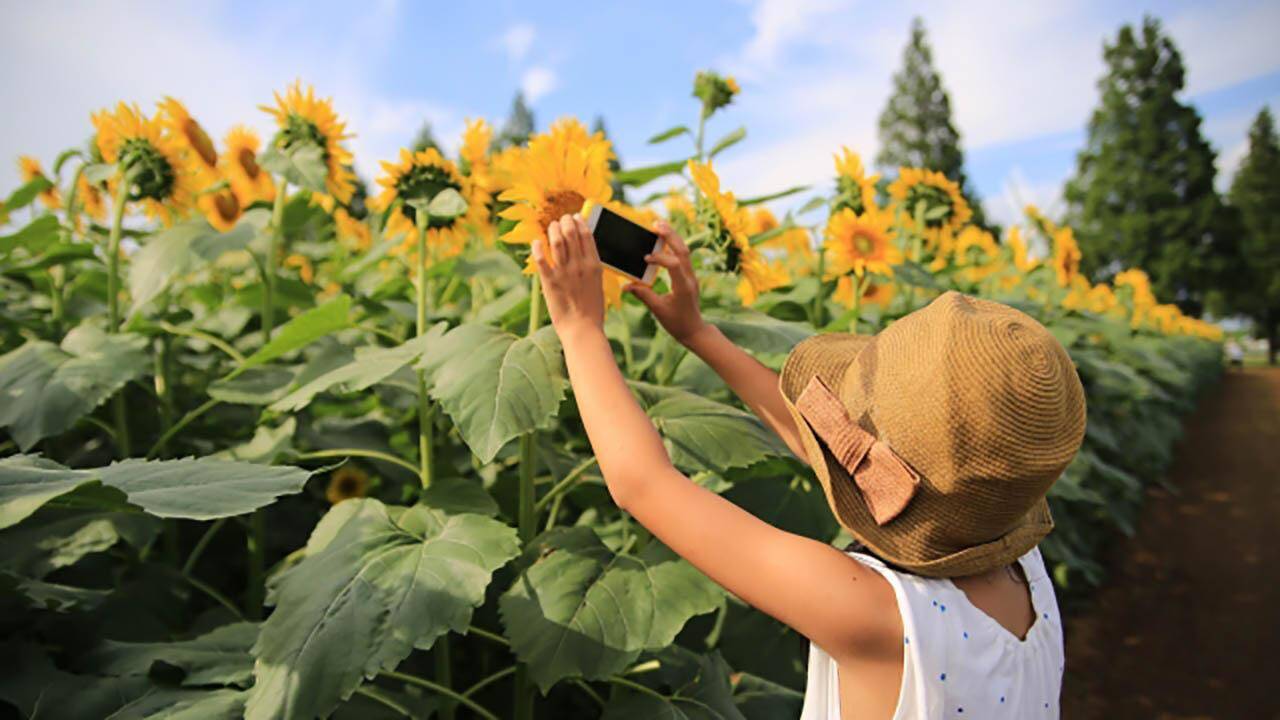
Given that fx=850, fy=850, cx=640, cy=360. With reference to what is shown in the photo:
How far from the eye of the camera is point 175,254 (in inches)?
77.0

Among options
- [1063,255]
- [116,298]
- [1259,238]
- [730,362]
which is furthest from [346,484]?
[1259,238]

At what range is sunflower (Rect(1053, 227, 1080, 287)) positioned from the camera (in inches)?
190

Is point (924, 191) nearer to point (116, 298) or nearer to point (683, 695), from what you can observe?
point (683, 695)

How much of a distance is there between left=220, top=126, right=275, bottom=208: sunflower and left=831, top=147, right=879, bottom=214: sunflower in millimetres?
1851

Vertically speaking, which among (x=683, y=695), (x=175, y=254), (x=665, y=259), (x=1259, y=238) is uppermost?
(x=175, y=254)

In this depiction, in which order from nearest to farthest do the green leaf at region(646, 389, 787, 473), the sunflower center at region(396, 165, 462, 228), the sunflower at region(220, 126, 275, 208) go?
the green leaf at region(646, 389, 787, 473)
the sunflower center at region(396, 165, 462, 228)
the sunflower at region(220, 126, 275, 208)

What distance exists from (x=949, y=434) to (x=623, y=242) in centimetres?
59

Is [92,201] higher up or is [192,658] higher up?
[92,201]

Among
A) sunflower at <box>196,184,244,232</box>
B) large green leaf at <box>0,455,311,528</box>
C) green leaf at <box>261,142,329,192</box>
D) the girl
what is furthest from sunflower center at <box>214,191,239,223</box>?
the girl

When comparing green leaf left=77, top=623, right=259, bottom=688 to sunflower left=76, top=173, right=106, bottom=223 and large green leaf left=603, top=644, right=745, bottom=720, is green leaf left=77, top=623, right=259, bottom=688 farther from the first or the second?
sunflower left=76, top=173, right=106, bottom=223

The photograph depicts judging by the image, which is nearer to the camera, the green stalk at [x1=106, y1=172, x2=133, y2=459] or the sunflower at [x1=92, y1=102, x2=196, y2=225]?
the green stalk at [x1=106, y1=172, x2=133, y2=459]

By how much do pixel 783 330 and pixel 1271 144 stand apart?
5992cm

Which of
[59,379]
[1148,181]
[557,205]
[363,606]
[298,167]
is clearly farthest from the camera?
[1148,181]

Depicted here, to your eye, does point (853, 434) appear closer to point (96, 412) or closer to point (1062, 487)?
point (1062, 487)
